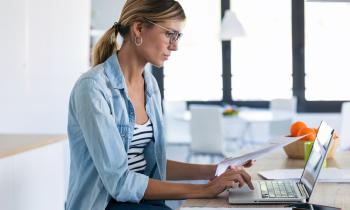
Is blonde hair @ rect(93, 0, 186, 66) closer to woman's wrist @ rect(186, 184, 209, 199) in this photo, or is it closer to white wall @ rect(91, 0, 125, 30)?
woman's wrist @ rect(186, 184, 209, 199)

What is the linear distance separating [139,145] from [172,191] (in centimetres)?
29

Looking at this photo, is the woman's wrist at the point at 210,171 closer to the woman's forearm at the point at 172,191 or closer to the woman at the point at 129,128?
the woman at the point at 129,128

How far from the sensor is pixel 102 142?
150 cm

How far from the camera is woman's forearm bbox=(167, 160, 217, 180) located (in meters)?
1.87

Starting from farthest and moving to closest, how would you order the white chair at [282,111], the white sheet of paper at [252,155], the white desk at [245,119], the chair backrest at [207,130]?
the white chair at [282,111]
the white desk at [245,119]
the chair backrest at [207,130]
the white sheet of paper at [252,155]

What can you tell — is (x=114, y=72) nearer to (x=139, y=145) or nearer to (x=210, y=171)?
(x=139, y=145)

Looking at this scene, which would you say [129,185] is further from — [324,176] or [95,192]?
[324,176]

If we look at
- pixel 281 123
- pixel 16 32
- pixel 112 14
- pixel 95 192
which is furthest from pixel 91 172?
pixel 112 14

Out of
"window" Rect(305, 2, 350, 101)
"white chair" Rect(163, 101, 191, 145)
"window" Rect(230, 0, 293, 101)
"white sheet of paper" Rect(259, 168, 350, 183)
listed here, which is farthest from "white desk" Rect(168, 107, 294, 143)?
"white sheet of paper" Rect(259, 168, 350, 183)

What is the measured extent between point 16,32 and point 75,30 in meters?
0.76

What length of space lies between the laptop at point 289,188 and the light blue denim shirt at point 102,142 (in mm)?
278

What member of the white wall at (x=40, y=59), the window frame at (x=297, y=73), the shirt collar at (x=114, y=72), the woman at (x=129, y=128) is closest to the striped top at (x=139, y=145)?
the woman at (x=129, y=128)

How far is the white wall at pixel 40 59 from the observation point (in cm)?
386

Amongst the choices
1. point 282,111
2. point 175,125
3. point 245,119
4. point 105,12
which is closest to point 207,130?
point 245,119
